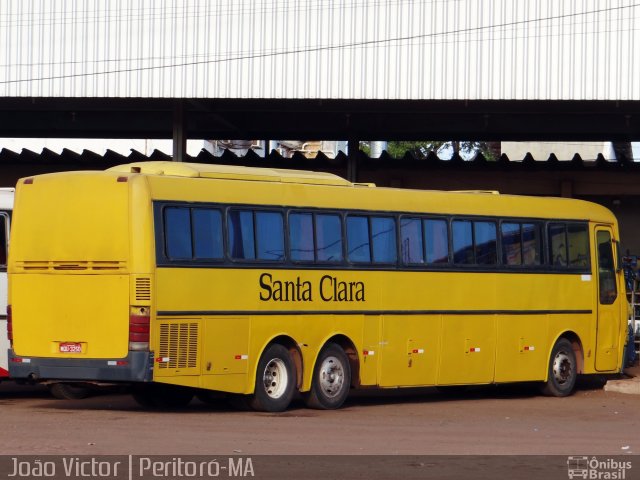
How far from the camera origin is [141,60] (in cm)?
2512

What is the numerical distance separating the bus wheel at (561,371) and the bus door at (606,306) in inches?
26.9

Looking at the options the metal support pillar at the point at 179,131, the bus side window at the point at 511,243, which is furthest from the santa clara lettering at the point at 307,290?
the metal support pillar at the point at 179,131

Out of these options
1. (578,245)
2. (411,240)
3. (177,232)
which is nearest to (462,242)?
(411,240)

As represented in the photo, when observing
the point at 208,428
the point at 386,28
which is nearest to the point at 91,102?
the point at 386,28

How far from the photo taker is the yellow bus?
15672 millimetres

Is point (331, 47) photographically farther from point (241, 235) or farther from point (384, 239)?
point (241, 235)

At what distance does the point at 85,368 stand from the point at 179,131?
11.8m

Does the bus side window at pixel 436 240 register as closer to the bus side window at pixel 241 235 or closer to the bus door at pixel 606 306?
the bus side window at pixel 241 235

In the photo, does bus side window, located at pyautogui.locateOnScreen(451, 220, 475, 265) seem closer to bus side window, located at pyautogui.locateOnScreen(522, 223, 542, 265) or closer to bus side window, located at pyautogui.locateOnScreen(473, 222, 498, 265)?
bus side window, located at pyautogui.locateOnScreen(473, 222, 498, 265)

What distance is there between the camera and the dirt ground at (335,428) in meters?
12.8

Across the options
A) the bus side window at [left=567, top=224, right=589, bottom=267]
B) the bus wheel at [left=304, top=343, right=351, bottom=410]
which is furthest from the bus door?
the bus wheel at [left=304, top=343, right=351, bottom=410]

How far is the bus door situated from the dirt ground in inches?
63.6

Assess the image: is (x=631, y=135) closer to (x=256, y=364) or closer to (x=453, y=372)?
(x=453, y=372)

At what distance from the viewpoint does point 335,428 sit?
14.9 meters
